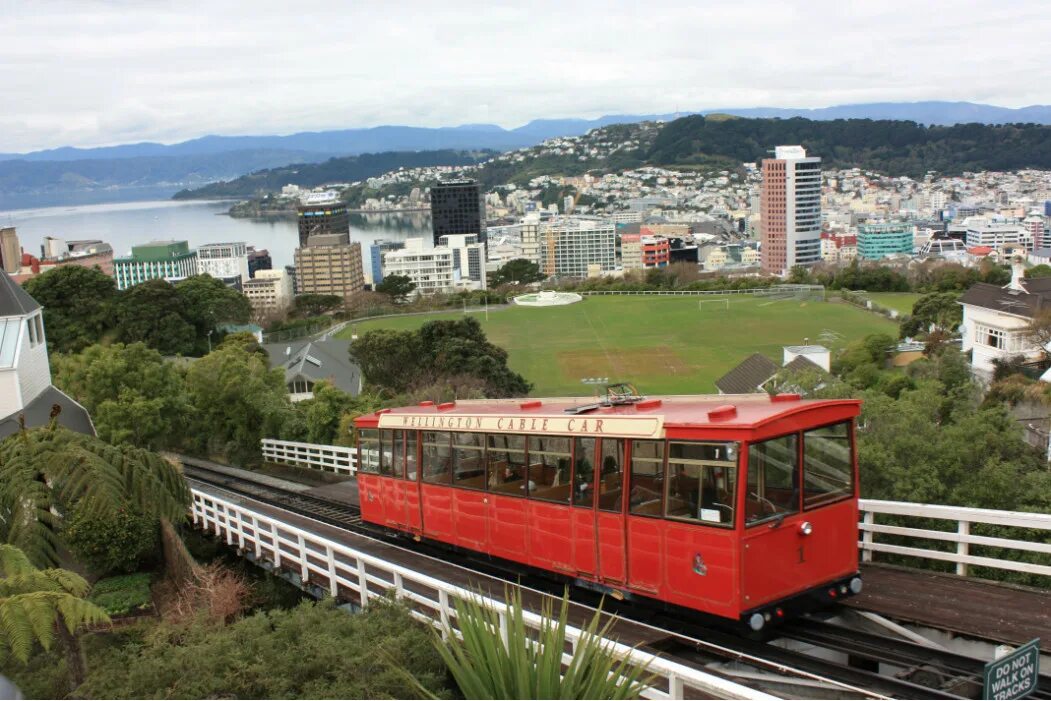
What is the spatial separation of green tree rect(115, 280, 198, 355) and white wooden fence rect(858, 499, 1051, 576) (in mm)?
43371

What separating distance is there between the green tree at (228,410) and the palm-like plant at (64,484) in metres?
10.2

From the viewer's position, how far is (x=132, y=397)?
21.8 meters

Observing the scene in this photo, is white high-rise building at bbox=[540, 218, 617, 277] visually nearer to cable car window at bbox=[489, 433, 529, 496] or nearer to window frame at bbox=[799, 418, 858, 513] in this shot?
cable car window at bbox=[489, 433, 529, 496]

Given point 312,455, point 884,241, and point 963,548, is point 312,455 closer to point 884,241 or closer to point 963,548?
point 963,548

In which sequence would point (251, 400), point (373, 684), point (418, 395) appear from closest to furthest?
point (373, 684) < point (251, 400) < point (418, 395)

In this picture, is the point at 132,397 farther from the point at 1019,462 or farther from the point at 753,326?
the point at 753,326

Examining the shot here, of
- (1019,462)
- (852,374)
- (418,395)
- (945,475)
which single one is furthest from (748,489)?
(852,374)

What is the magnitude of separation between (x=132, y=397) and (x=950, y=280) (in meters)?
68.8

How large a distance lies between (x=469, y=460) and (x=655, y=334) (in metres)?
60.7

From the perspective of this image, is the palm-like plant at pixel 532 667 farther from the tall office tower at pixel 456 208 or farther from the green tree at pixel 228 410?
the tall office tower at pixel 456 208

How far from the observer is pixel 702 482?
7.55 metres

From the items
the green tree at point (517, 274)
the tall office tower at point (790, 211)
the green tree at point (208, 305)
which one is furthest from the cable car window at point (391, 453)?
the tall office tower at point (790, 211)

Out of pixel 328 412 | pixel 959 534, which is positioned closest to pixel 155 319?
pixel 328 412

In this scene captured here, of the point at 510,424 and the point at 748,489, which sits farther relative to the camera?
the point at 510,424
